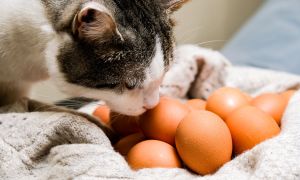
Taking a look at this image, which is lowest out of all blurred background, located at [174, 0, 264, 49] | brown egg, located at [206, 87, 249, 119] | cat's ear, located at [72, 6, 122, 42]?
blurred background, located at [174, 0, 264, 49]

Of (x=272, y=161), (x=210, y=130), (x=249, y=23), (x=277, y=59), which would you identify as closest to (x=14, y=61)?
(x=210, y=130)

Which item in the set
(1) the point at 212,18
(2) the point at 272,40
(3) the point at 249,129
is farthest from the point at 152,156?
(1) the point at 212,18

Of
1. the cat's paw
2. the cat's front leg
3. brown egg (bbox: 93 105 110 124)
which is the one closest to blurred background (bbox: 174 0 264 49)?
the cat's paw

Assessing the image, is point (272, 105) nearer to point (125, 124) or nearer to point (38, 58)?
point (125, 124)

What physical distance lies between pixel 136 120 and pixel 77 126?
0.58 ft

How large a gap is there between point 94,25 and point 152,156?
26 cm

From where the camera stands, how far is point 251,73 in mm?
1406

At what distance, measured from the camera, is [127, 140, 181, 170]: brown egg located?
76 centimetres

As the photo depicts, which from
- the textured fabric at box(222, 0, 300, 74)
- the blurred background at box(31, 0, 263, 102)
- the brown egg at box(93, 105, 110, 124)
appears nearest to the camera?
the brown egg at box(93, 105, 110, 124)

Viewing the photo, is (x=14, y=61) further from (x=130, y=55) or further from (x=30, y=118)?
(x=130, y=55)

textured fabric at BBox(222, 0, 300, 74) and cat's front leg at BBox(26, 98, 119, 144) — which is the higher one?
cat's front leg at BBox(26, 98, 119, 144)

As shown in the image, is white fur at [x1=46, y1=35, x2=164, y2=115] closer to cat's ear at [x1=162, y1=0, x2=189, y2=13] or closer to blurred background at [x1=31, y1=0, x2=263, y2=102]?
cat's ear at [x1=162, y1=0, x2=189, y2=13]

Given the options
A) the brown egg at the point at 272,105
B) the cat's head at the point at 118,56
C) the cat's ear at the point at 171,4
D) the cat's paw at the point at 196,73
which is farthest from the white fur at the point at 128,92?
the cat's paw at the point at 196,73

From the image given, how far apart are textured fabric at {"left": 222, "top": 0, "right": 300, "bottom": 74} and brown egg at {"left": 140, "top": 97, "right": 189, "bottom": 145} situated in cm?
87
